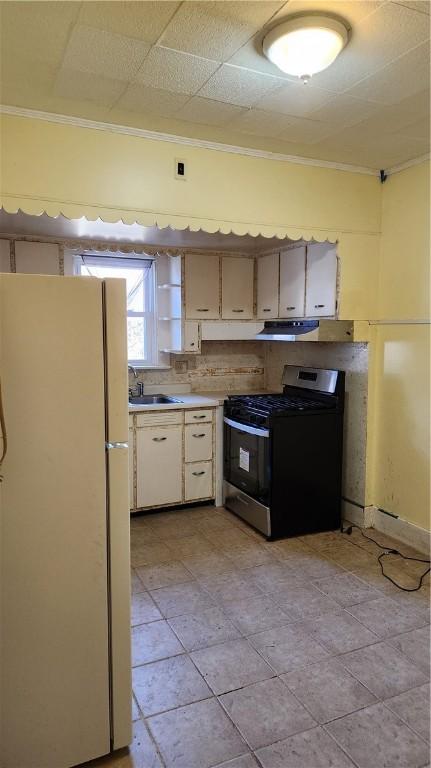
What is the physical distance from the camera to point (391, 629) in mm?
2623

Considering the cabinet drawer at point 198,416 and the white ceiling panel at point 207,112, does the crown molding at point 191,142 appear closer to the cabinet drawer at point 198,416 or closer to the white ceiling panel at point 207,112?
the white ceiling panel at point 207,112

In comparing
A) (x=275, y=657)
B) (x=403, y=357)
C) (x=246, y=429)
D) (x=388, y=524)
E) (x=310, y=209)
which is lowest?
(x=275, y=657)

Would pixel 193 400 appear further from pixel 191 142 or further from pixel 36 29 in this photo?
pixel 36 29

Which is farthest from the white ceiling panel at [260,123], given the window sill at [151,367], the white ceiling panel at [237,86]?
the window sill at [151,367]

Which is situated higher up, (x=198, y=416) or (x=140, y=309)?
(x=140, y=309)

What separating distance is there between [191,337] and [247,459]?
123 centimetres

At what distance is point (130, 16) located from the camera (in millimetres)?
1855

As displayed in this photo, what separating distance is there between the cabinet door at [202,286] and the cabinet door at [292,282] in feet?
2.05

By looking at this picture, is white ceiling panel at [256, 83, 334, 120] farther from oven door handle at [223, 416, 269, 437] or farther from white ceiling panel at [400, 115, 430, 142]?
oven door handle at [223, 416, 269, 437]

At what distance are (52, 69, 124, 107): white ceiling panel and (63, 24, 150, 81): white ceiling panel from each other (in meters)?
0.05

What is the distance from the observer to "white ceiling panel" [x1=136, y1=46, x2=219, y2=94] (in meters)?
2.13

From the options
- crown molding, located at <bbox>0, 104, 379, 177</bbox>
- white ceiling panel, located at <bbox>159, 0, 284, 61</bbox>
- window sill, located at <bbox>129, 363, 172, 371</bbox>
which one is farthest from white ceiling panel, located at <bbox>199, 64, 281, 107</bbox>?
window sill, located at <bbox>129, 363, 172, 371</bbox>

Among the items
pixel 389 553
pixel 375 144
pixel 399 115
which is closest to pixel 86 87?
pixel 399 115

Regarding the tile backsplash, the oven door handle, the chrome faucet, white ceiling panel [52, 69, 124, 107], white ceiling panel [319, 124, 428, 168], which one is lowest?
the oven door handle
